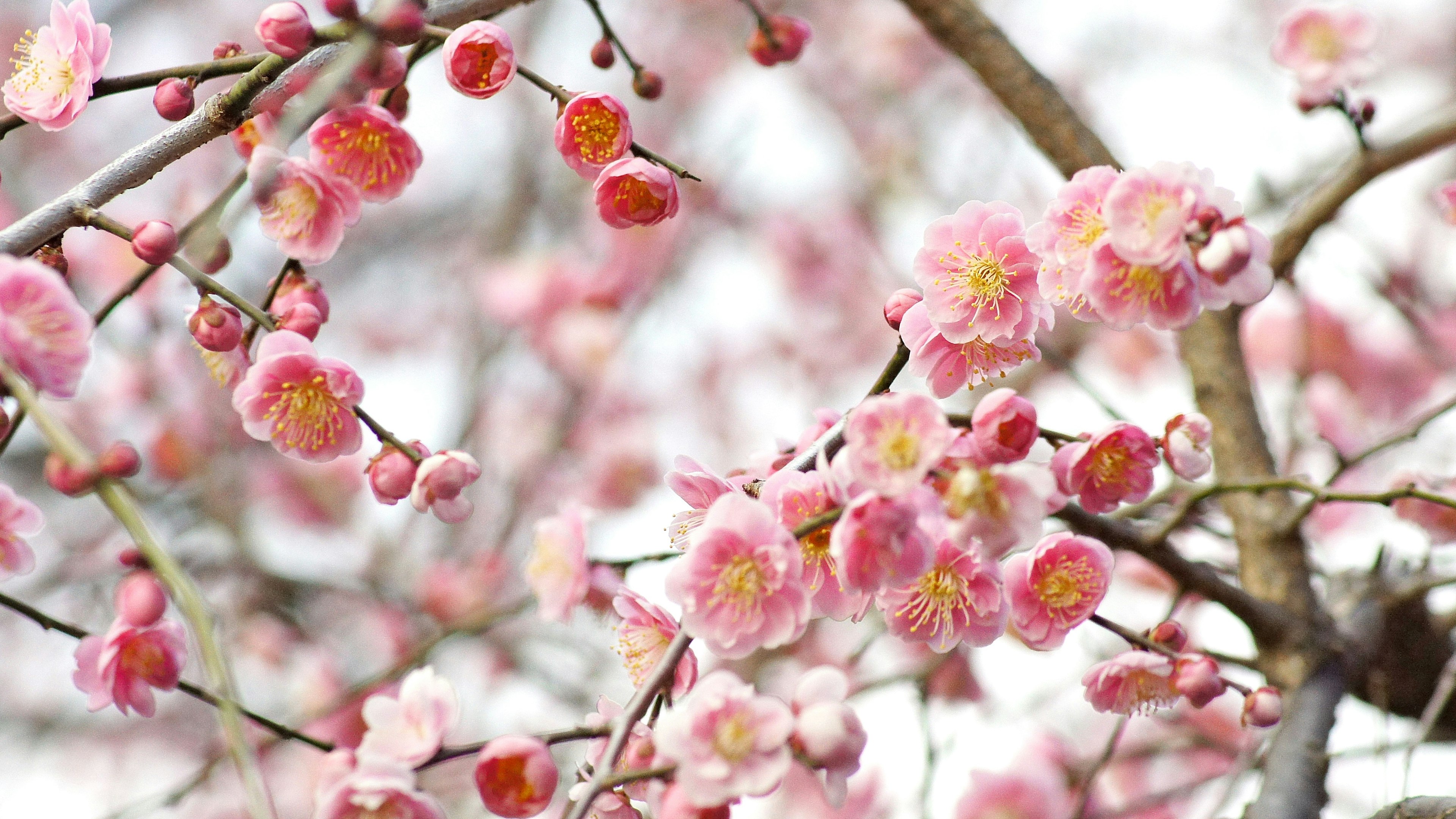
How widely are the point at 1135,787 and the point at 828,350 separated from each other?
237 cm

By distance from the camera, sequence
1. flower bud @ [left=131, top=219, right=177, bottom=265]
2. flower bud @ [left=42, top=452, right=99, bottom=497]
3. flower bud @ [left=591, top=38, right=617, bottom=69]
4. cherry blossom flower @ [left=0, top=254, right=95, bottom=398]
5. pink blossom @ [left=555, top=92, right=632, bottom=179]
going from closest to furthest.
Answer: flower bud @ [left=42, top=452, right=99, bottom=497] → cherry blossom flower @ [left=0, top=254, right=95, bottom=398] → flower bud @ [left=131, top=219, right=177, bottom=265] → pink blossom @ [left=555, top=92, right=632, bottom=179] → flower bud @ [left=591, top=38, right=617, bottom=69]

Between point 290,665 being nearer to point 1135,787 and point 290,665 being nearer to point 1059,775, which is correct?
point 1059,775

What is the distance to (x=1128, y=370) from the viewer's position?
15.0 feet

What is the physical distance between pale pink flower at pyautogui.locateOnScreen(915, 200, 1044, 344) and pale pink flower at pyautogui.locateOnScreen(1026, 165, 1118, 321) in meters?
0.03

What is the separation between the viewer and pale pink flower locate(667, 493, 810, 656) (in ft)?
2.73

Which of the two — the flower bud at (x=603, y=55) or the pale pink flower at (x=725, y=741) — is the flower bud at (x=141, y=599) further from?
the flower bud at (x=603, y=55)

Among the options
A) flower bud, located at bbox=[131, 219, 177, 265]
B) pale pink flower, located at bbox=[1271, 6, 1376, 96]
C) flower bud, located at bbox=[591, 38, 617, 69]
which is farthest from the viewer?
pale pink flower, located at bbox=[1271, 6, 1376, 96]

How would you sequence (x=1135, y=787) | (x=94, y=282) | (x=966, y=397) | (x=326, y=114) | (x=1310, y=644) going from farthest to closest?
(x=94, y=282), (x=1135, y=787), (x=966, y=397), (x=1310, y=644), (x=326, y=114)

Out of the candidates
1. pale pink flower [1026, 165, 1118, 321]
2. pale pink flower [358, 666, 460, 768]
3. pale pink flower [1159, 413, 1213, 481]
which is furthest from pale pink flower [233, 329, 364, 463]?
pale pink flower [1159, 413, 1213, 481]

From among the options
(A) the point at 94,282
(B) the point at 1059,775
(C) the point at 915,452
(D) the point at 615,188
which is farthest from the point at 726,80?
(C) the point at 915,452

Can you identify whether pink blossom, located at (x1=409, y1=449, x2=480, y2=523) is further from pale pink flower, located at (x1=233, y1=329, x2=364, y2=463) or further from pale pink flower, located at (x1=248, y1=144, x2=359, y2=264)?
pale pink flower, located at (x1=248, y1=144, x2=359, y2=264)

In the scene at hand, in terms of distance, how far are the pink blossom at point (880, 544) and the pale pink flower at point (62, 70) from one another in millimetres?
850

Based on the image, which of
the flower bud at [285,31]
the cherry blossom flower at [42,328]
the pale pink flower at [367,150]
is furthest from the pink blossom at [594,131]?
the cherry blossom flower at [42,328]

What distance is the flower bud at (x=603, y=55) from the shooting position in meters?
1.40
